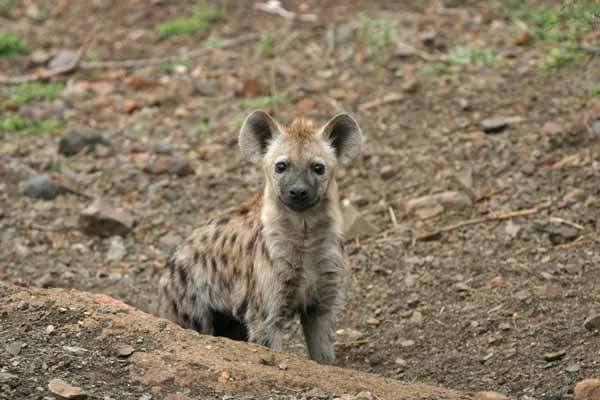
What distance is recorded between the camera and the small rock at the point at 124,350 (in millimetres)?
4148

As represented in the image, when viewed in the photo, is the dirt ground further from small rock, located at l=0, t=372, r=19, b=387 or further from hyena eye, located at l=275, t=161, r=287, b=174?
hyena eye, located at l=275, t=161, r=287, b=174

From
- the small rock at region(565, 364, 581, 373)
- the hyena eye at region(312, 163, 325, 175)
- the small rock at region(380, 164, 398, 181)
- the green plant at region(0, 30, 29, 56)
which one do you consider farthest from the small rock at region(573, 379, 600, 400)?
the green plant at region(0, 30, 29, 56)

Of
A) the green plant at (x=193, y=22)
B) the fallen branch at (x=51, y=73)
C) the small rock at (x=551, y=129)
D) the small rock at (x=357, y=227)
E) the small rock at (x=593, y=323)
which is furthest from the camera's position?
the green plant at (x=193, y=22)

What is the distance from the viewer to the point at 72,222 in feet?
23.8

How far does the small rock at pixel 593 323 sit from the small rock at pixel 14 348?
2.93 meters

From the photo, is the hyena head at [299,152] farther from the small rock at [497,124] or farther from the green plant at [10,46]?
the green plant at [10,46]

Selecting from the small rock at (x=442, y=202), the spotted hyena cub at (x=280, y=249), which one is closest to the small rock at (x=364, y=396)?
the spotted hyena cub at (x=280, y=249)

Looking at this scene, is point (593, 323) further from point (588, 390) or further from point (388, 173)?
point (388, 173)

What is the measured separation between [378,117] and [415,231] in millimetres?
1728

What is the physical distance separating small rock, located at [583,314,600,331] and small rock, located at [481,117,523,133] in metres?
2.83

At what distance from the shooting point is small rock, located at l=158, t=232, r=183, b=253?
6961 mm

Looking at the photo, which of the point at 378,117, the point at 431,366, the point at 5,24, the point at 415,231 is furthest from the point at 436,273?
the point at 5,24

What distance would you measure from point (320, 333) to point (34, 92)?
526 cm

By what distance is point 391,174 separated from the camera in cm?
738
